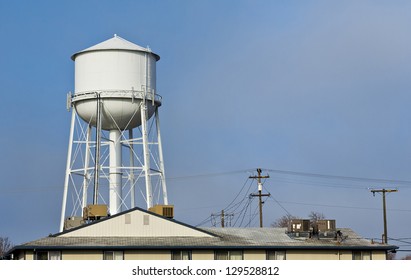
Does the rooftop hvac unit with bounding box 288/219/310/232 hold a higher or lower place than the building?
higher

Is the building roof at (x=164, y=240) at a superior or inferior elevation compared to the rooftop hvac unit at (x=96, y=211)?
inferior

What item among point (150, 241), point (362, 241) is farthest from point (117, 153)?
point (362, 241)

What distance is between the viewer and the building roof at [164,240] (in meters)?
64.6

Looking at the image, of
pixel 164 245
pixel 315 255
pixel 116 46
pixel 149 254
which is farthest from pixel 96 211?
pixel 315 255

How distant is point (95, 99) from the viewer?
74500 mm

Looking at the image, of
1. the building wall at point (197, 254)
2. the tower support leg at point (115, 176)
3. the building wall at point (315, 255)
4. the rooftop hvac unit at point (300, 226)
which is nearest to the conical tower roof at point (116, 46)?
the tower support leg at point (115, 176)

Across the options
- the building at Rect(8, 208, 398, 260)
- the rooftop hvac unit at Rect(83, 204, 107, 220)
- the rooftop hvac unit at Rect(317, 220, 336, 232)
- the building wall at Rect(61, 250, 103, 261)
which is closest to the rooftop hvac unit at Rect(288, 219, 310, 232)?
the rooftop hvac unit at Rect(317, 220, 336, 232)

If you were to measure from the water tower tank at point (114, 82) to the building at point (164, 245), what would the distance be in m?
10.2

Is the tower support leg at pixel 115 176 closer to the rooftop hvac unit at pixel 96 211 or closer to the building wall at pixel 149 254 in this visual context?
the rooftop hvac unit at pixel 96 211

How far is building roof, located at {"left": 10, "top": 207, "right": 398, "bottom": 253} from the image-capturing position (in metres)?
64.6

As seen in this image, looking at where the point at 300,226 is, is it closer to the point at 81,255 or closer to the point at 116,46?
the point at 81,255

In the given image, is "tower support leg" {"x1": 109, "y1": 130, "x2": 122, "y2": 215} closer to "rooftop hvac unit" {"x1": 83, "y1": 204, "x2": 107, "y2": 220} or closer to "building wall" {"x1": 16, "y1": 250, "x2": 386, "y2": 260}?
"rooftop hvac unit" {"x1": 83, "y1": 204, "x2": 107, "y2": 220}

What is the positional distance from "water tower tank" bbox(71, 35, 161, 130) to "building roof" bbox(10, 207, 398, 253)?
33.5 ft

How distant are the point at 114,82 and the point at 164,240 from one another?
1391cm
